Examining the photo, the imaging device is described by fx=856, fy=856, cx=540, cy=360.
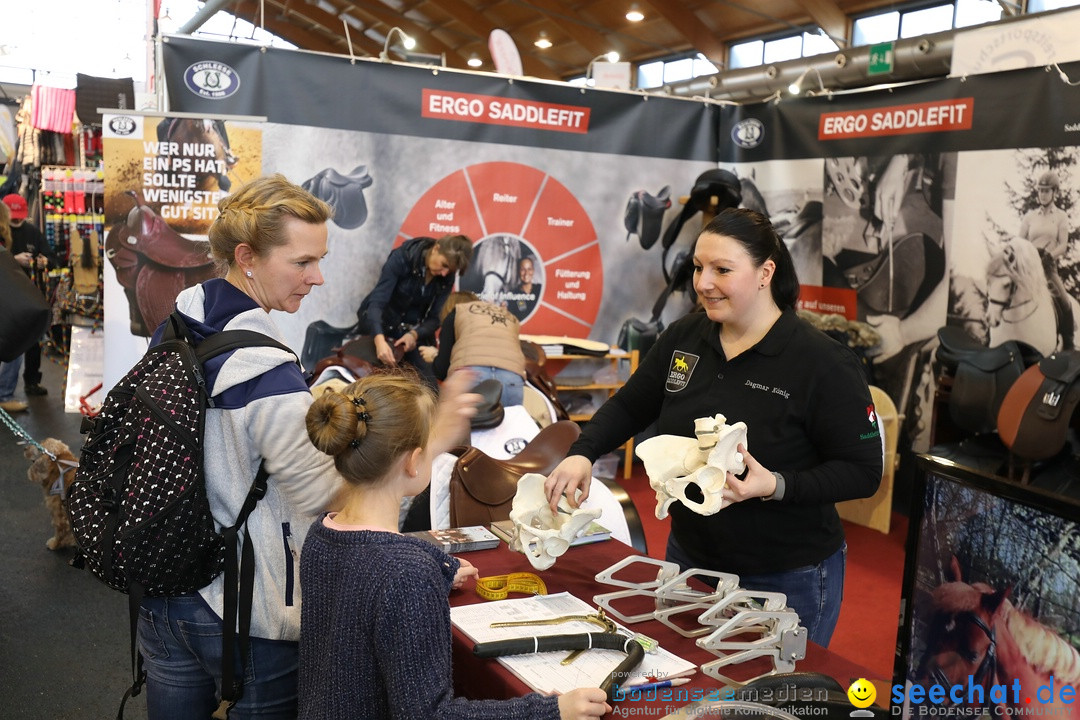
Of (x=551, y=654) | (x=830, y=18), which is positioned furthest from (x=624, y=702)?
(x=830, y=18)

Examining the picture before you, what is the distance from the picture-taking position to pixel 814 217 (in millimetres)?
5973

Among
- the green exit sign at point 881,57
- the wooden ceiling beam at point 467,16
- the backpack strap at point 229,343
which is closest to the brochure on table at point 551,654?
the backpack strap at point 229,343

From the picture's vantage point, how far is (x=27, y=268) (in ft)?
23.1

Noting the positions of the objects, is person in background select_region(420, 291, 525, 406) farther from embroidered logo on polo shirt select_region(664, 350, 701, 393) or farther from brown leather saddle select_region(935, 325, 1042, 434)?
brown leather saddle select_region(935, 325, 1042, 434)

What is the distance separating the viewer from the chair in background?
5129 mm

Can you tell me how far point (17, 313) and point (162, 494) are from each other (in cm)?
170

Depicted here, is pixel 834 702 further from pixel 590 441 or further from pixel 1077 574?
pixel 590 441

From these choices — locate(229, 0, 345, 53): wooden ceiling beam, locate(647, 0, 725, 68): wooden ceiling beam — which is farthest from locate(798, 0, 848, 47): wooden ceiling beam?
locate(229, 0, 345, 53): wooden ceiling beam

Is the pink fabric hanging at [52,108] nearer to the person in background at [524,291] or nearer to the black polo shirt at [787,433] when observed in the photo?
the person in background at [524,291]

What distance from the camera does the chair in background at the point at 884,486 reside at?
513cm

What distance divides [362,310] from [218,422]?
3.91 m

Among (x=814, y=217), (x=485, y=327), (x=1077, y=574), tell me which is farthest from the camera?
(x=814, y=217)

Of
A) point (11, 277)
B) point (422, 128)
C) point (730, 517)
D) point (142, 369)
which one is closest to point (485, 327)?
point (422, 128)

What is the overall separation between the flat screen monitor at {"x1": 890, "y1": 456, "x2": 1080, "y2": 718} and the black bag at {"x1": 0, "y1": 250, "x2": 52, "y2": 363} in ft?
8.78
